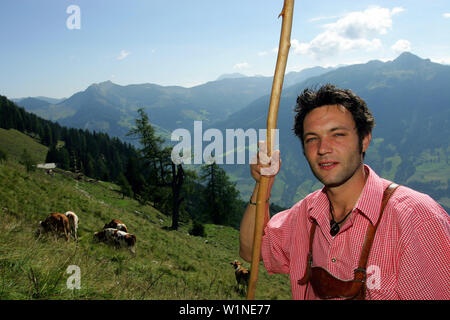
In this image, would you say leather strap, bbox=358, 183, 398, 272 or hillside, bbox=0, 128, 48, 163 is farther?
hillside, bbox=0, 128, 48, 163

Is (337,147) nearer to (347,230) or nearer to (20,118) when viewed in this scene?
(347,230)

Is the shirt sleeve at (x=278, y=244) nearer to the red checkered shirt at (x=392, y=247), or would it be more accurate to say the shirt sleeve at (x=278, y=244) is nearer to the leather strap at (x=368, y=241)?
the red checkered shirt at (x=392, y=247)

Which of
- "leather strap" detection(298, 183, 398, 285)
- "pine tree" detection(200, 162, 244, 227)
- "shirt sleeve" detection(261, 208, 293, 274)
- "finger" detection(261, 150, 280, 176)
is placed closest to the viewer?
"finger" detection(261, 150, 280, 176)

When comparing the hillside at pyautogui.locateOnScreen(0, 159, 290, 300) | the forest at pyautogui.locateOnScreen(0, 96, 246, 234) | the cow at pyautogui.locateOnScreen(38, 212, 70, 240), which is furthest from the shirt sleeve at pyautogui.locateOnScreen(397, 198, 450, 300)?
the forest at pyautogui.locateOnScreen(0, 96, 246, 234)

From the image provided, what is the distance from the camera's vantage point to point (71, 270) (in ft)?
11.4

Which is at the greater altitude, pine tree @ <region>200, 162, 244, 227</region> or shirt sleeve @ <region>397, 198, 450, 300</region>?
shirt sleeve @ <region>397, 198, 450, 300</region>

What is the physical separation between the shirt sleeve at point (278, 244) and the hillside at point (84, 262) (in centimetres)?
220

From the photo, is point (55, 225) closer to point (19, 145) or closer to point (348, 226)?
point (348, 226)

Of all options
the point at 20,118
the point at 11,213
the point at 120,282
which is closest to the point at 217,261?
the point at 11,213

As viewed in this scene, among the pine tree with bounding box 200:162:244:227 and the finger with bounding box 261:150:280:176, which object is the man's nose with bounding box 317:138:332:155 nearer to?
the finger with bounding box 261:150:280:176

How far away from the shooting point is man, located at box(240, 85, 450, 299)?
1.59 metres

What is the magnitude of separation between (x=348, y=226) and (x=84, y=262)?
4.41 meters

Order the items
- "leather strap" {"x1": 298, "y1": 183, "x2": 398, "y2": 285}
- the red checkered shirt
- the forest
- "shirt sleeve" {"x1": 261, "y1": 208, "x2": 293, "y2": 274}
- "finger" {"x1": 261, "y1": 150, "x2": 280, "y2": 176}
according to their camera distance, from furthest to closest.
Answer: the forest, "shirt sleeve" {"x1": 261, "y1": 208, "x2": 293, "y2": 274}, "leather strap" {"x1": 298, "y1": 183, "x2": 398, "y2": 285}, the red checkered shirt, "finger" {"x1": 261, "y1": 150, "x2": 280, "y2": 176}
